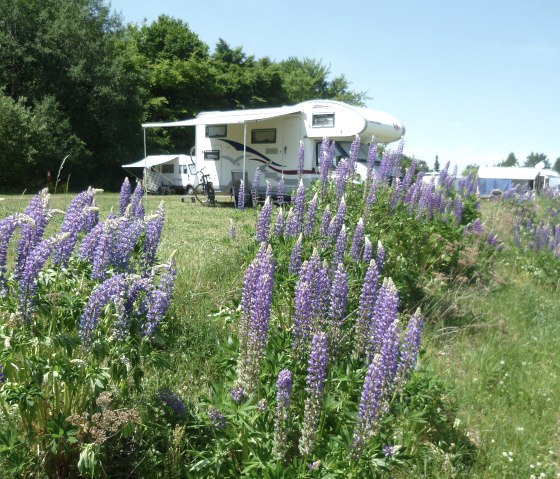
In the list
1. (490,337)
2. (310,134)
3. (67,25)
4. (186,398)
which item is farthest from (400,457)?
(67,25)

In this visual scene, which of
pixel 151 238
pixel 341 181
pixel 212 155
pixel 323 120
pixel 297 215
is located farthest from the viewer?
pixel 212 155

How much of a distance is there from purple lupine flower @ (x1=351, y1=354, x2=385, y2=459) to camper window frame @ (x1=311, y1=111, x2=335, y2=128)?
1536 centimetres

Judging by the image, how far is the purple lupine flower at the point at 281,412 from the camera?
8.14ft

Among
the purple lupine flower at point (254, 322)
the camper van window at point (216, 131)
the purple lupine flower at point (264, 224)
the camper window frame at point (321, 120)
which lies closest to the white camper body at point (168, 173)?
the camper van window at point (216, 131)

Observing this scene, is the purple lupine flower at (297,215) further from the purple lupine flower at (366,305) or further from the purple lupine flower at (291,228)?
the purple lupine flower at (366,305)

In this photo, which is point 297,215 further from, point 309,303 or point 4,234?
point 4,234

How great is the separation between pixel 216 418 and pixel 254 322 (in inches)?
20.1

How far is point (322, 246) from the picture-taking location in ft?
15.2

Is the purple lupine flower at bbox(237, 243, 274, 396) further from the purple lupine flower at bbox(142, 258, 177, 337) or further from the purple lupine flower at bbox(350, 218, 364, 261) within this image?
the purple lupine flower at bbox(350, 218, 364, 261)

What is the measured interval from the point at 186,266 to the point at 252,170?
1399 cm

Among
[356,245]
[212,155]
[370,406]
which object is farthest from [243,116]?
[370,406]

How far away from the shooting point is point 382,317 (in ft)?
9.02

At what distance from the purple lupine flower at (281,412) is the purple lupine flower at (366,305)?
28.1 inches

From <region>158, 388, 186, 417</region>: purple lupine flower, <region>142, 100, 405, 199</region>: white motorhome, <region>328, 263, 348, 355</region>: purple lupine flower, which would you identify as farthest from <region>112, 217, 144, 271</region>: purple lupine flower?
<region>142, 100, 405, 199</region>: white motorhome
